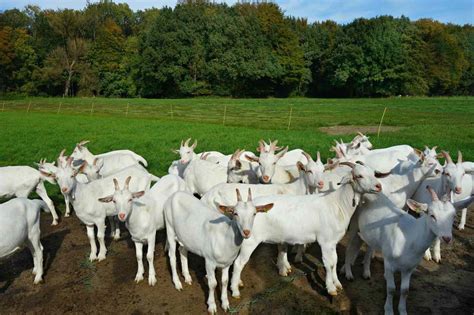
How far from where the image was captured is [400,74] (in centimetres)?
6444

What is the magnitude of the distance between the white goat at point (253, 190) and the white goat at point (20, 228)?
10.5 ft

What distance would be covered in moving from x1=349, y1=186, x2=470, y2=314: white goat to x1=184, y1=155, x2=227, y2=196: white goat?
455 cm

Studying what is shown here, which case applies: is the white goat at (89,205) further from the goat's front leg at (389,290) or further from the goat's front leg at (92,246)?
the goat's front leg at (389,290)

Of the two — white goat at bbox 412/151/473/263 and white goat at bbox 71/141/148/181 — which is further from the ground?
white goat at bbox 412/151/473/263

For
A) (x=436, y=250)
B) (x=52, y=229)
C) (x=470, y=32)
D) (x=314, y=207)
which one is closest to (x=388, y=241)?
(x=314, y=207)

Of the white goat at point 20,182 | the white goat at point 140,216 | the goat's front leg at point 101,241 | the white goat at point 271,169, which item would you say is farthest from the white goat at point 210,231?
the white goat at point 20,182

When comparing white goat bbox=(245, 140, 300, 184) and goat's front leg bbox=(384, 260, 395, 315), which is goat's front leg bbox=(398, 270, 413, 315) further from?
white goat bbox=(245, 140, 300, 184)

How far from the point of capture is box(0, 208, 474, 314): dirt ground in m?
6.16

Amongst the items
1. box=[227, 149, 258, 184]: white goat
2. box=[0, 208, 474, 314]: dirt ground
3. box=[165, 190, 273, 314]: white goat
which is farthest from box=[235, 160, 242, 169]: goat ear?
box=[165, 190, 273, 314]: white goat

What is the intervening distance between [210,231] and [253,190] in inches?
70.9

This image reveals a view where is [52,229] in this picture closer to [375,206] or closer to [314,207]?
[314,207]

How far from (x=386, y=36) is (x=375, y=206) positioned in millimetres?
66439

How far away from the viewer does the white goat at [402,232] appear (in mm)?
5195

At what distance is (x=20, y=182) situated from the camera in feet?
32.9
